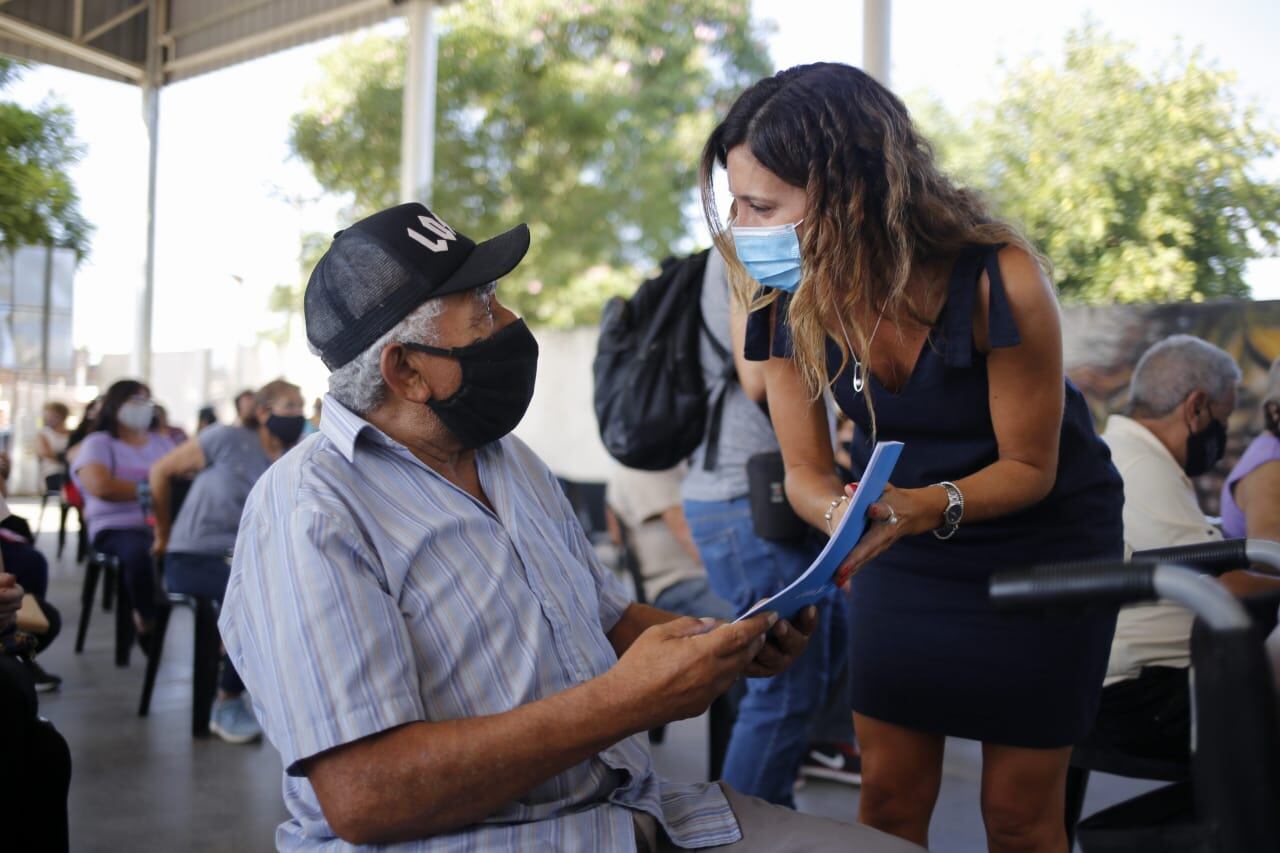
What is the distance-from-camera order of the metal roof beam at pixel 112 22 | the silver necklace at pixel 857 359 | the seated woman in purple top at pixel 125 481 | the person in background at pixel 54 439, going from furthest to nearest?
the metal roof beam at pixel 112 22
the person in background at pixel 54 439
the seated woman in purple top at pixel 125 481
the silver necklace at pixel 857 359

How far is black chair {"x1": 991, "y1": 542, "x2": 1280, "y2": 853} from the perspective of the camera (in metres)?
0.80

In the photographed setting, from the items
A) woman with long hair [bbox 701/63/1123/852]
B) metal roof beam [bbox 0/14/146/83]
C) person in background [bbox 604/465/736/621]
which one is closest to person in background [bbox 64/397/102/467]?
person in background [bbox 604/465/736/621]

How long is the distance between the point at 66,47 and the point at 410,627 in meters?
15.7

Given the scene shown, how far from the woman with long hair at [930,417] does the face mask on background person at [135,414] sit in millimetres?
5389

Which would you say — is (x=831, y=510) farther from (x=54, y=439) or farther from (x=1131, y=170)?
(x=54, y=439)

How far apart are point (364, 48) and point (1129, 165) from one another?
10873mm

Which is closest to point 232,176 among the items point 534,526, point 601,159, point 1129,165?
point 601,159

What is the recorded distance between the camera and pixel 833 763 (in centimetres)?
411

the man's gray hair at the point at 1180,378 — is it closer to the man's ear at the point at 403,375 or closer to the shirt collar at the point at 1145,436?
the shirt collar at the point at 1145,436

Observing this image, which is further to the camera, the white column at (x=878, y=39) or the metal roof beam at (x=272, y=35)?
the metal roof beam at (x=272, y=35)

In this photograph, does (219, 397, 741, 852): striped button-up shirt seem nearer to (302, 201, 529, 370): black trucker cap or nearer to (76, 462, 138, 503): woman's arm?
(302, 201, 529, 370): black trucker cap

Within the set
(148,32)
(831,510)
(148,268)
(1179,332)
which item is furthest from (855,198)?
(148,32)

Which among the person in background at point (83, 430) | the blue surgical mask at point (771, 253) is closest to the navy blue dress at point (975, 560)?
the blue surgical mask at point (771, 253)

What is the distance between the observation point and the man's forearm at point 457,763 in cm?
133
